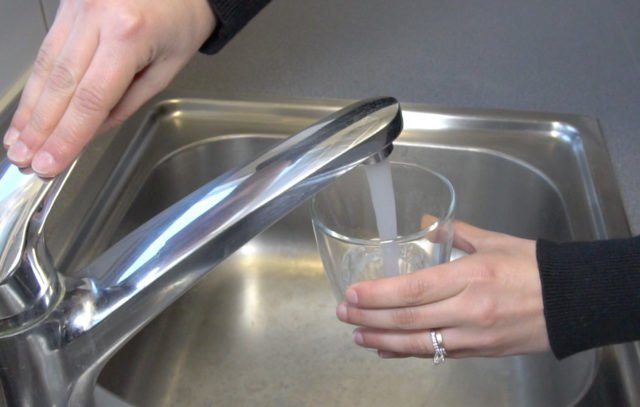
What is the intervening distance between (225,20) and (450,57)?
0.37 metres

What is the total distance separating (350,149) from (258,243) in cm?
38

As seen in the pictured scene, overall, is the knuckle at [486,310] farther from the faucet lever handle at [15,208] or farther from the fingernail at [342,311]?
the faucet lever handle at [15,208]

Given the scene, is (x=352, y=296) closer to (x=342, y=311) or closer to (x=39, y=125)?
(x=342, y=311)

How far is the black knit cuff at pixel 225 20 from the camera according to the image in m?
0.54

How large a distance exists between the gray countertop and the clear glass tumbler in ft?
0.55

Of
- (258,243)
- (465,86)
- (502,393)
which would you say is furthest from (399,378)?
(465,86)

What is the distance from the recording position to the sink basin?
0.65 metres

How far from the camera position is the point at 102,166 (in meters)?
0.69

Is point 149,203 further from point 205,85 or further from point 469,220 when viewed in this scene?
point 469,220

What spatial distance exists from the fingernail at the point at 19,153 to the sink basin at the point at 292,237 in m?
0.22

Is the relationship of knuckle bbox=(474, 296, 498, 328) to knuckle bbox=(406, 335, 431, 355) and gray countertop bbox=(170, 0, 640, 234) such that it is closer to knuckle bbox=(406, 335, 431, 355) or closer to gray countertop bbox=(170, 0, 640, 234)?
knuckle bbox=(406, 335, 431, 355)

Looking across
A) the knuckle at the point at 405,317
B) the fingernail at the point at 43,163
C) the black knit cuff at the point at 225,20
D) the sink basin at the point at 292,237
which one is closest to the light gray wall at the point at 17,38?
the sink basin at the point at 292,237

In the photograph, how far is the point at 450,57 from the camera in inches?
33.1

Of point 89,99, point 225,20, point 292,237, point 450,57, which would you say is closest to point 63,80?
point 89,99
